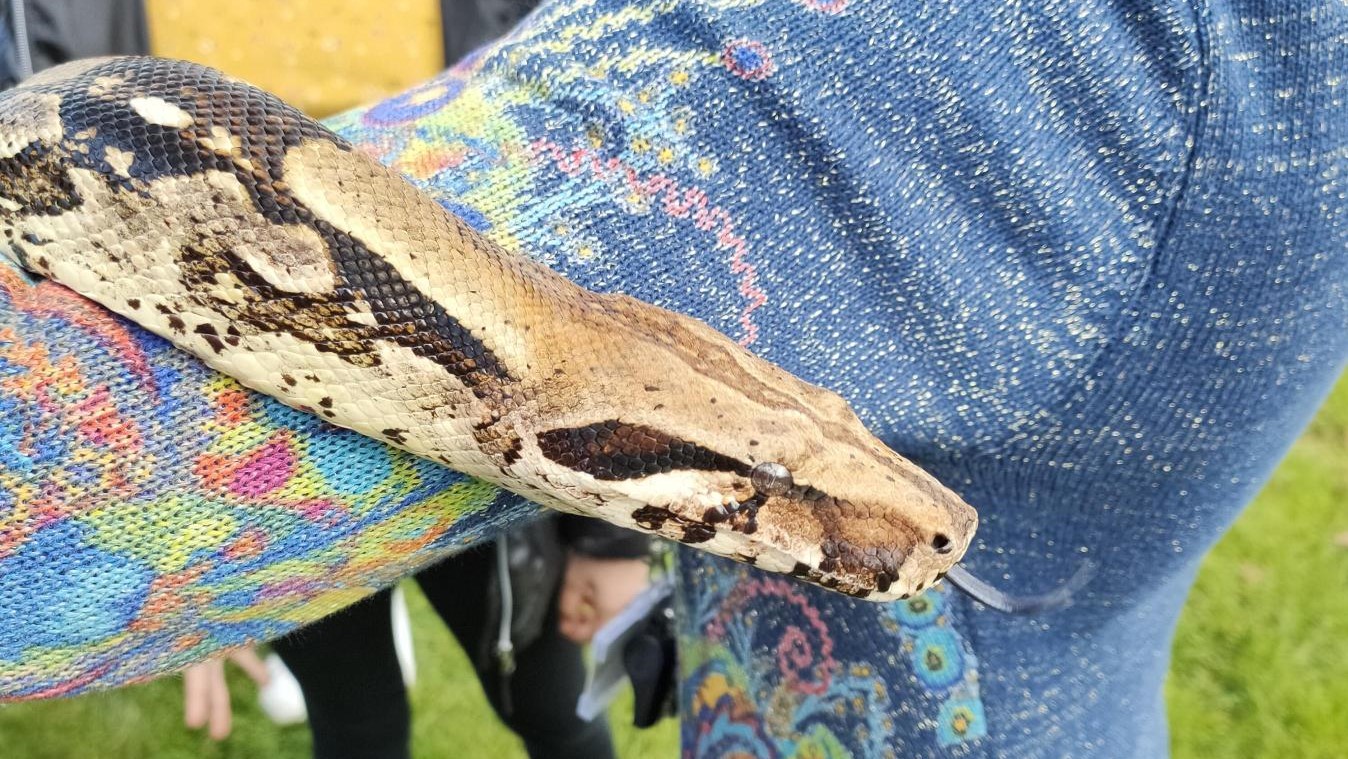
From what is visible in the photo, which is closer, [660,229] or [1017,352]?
[660,229]

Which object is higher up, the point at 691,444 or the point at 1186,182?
the point at 1186,182

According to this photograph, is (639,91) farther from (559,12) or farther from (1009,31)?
(1009,31)

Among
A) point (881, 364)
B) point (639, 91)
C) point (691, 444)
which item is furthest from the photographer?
point (881, 364)

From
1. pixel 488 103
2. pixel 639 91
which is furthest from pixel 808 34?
pixel 488 103

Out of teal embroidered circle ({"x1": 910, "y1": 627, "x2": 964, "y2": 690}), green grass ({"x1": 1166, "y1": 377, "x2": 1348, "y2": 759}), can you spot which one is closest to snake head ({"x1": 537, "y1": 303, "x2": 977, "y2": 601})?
teal embroidered circle ({"x1": 910, "y1": 627, "x2": 964, "y2": 690})

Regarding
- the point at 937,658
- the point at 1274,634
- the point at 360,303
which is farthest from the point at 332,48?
the point at 1274,634

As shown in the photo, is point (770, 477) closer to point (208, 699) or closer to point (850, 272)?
point (850, 272)

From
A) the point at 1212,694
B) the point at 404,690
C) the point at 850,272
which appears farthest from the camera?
the point at 1212,694

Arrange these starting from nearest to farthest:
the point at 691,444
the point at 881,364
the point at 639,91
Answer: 1. the point at 639,91
2. the point at 691,444
3. the point at 881,364
